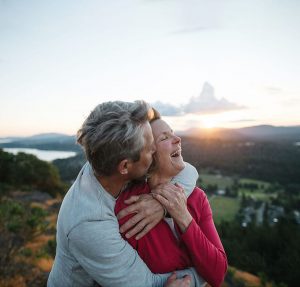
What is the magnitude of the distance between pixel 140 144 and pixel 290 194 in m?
81.9

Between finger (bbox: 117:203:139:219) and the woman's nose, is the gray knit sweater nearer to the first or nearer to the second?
finger (bbox: 117:203:139:219)

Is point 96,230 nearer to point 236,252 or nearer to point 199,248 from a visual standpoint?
point 199,248

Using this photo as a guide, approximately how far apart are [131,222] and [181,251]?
1.15ft

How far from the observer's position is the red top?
72.9 inches

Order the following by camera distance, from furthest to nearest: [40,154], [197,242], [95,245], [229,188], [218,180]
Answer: [218,180]
[229,188]
[40,154]
[197,242]
[95,245]

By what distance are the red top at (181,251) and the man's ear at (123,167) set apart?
0.28 meters

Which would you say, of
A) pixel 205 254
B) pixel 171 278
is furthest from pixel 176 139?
pixel 171 278

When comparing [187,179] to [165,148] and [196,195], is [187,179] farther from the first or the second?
[165,148]

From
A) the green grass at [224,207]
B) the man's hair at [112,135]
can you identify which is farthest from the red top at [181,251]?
the green grass at [224,207]

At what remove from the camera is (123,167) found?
1.82m

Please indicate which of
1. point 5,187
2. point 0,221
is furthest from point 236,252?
point 0,221

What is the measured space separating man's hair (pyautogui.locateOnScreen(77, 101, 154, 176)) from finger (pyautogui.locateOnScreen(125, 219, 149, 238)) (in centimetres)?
34

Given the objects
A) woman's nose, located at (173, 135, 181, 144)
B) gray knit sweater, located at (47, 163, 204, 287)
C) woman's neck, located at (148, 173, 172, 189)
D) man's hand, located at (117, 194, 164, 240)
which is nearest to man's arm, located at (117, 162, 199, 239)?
man's hand, located at (117, 194, 164, 240)

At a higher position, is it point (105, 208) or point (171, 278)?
point (105, 208)
